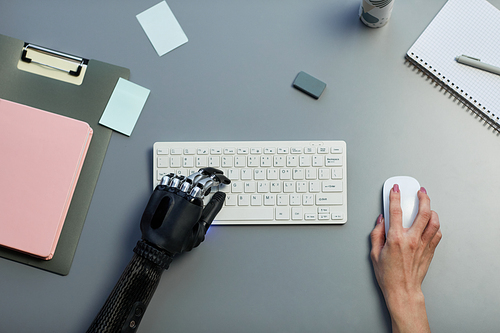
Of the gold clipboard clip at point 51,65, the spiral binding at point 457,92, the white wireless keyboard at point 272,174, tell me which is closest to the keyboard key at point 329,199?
the white wireless keyboard at point 272,174

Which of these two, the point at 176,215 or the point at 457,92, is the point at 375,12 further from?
the point at 176,215

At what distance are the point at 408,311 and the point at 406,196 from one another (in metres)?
0.29

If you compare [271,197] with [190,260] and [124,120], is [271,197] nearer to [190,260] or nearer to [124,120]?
[190,260]

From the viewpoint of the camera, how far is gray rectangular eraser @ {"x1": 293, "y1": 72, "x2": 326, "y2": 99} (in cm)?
90

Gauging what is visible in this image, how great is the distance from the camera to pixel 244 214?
0.86m

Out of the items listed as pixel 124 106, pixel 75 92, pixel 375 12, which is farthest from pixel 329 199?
pixel 75 92

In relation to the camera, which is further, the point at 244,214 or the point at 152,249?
the point at 244,214

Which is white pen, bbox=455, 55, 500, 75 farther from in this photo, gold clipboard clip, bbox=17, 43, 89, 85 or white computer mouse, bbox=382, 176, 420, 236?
gold clipboard clip, bbox=17, 43, 89, 85

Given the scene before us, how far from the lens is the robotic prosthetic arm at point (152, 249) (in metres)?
0.69

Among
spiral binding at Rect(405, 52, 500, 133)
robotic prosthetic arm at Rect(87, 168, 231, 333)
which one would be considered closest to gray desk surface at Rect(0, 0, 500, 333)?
spiral binding at Rect(405, 52, 500, 133)

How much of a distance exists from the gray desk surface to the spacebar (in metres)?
0.05

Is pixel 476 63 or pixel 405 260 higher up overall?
pixel 476 63

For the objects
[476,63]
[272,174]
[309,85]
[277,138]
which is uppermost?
[476,63]

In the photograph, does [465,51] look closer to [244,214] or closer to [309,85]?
[309,85]
